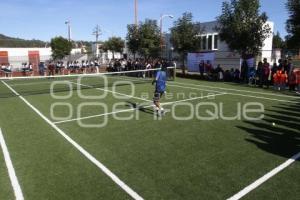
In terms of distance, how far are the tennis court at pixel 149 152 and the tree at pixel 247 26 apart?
38.0 ft

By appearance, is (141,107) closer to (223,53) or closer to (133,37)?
(223,53)

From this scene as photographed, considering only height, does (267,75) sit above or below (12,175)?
above

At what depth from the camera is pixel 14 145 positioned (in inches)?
348

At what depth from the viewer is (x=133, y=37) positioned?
120ft

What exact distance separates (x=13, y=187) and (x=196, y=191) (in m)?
3.49

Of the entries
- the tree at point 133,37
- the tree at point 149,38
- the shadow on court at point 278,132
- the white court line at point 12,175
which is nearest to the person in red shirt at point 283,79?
the shadow on court at point 278,132

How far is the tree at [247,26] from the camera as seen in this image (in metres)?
24.6

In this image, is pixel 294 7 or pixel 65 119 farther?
pixel 294 7

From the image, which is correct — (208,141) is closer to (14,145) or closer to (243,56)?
(14,145)

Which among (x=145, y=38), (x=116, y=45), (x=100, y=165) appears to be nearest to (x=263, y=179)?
(x=100, y=165)

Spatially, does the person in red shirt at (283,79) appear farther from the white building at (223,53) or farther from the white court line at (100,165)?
the white court line at (100,165)

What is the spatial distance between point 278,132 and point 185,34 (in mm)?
23796

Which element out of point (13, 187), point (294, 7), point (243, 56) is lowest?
point (13, 187)

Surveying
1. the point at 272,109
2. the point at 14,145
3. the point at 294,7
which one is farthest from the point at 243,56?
the point at 14,145
